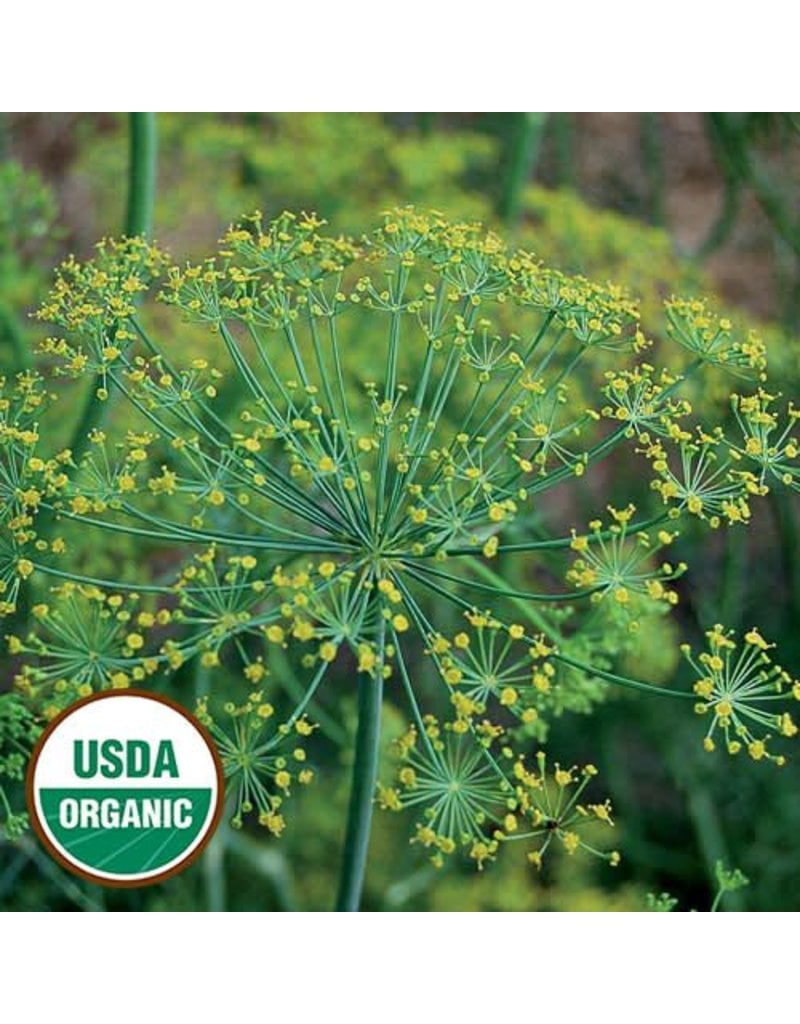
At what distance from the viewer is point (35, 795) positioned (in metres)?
0.90

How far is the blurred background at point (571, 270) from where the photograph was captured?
4.69 feet

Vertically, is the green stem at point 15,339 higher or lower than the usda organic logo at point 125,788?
higher

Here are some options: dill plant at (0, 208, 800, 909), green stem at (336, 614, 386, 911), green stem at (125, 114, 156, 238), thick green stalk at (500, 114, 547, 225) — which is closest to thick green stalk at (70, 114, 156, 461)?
green stem at (125, 114, 156, 238)

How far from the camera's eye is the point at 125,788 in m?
0.90

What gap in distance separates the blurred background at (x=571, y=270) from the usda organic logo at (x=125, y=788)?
0.37m

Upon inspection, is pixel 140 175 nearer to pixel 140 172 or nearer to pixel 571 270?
pixel 140 172

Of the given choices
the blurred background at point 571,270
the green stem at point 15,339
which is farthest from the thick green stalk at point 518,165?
the green stem at point 15,339

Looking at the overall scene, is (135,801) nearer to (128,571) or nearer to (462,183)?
(128,571)

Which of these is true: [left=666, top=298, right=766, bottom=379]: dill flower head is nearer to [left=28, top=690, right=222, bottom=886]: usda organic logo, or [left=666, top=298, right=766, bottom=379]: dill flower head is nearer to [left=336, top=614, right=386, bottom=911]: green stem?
[left=336, top=614, right=386, bottom=911]: green stem

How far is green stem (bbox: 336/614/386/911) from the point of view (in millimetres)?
818

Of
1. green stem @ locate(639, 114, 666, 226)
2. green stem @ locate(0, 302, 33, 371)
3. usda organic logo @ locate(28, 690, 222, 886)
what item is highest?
green stem @ locate(639, 114, 666, 226)

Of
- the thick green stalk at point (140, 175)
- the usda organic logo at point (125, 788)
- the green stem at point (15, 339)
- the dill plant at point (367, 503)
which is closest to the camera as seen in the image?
the dill plant at point (367, 503)

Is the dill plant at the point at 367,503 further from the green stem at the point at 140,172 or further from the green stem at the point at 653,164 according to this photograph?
the green stem at the point at 653,164

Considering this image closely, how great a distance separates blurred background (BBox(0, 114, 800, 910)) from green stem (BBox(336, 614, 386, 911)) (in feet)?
1.20
